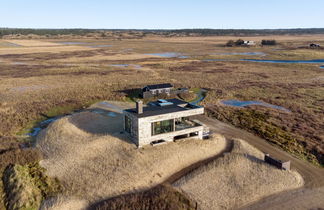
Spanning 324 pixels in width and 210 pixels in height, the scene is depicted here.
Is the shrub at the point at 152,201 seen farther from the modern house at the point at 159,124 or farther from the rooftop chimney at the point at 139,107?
the rooftop chimney at the point at 139,107

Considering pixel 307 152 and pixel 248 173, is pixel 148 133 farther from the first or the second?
pixel 307 152

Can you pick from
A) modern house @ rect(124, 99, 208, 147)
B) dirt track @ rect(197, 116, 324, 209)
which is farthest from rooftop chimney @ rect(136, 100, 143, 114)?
dirt track @ rect(197, 116, 324, 209)

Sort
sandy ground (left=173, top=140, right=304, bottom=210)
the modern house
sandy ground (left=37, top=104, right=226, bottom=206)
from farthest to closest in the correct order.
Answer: the modern house → sandy ground (left=37, top=104, right=226, bottom=206) → sandy ground (left=173, top=140, right=304, bottom=210)

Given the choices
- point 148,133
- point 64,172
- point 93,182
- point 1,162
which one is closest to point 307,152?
point 148,133

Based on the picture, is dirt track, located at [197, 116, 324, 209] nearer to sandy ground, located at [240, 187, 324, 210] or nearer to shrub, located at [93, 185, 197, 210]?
sandy ground, located at [240, 187, 324, 210]

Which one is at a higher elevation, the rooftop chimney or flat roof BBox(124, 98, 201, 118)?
the rooftop chimney

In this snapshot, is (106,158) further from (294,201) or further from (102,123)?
(294,201)
